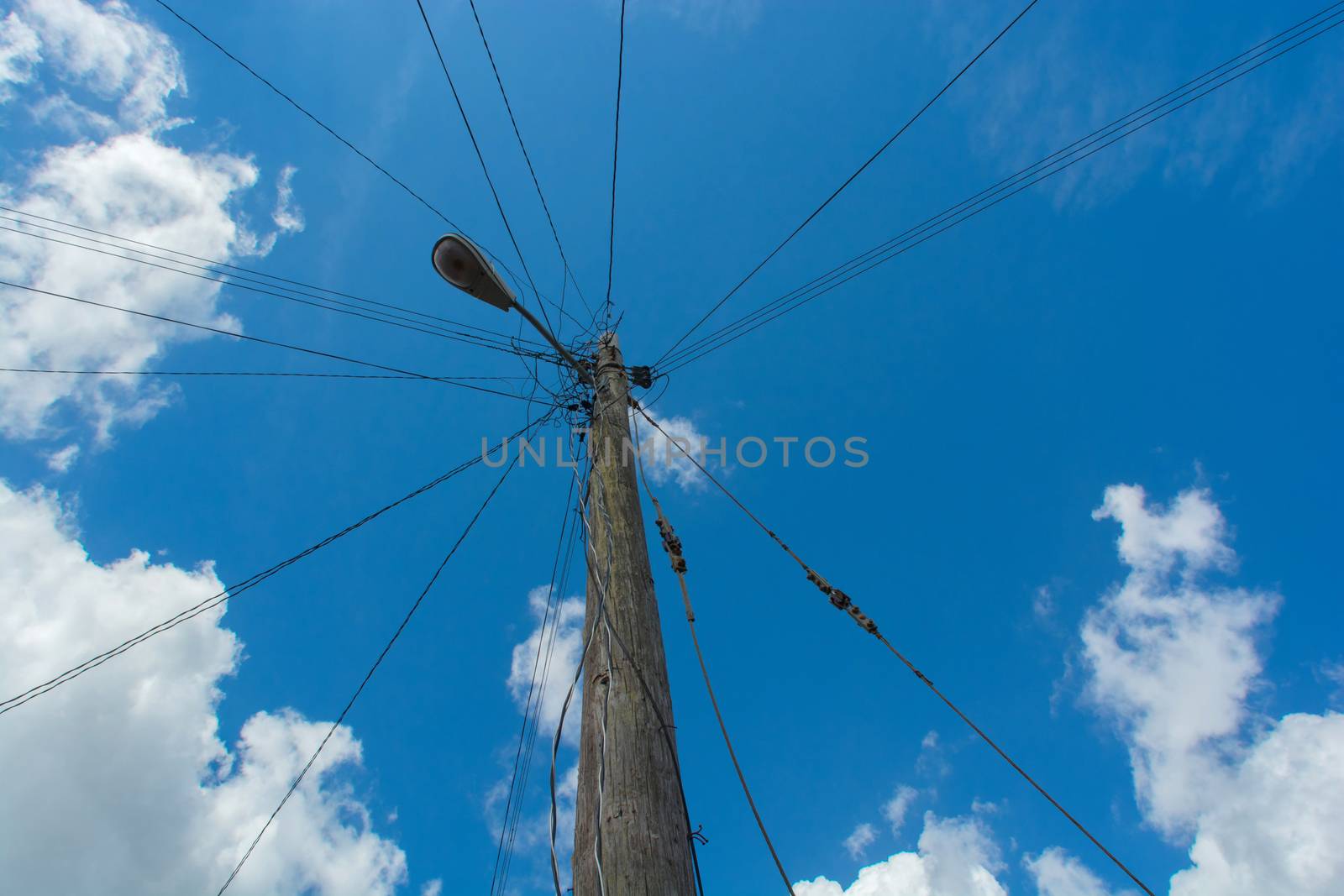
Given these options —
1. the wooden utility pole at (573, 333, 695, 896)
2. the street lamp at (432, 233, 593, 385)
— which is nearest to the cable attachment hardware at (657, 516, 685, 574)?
the wooden utility pole at (573, 333, 695, 896)

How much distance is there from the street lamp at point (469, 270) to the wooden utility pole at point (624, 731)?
3.89ft

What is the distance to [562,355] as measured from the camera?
3811 mm

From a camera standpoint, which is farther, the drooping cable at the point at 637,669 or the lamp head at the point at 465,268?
the lamp head at the point at 465,268

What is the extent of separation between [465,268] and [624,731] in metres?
2.40

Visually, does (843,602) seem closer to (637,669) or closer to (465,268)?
(637,669)

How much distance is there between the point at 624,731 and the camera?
6.39ft

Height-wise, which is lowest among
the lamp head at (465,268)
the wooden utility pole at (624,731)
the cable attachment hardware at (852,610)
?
the wooden utility pole at (624,731)

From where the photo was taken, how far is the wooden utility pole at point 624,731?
1665 mm

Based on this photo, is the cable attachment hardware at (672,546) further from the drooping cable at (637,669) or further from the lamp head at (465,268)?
the lamp head at (465,268)

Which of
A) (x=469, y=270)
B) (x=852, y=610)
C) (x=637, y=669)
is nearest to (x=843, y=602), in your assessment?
(x=852, y=610)

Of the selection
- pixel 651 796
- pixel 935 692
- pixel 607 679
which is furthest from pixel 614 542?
pixel 935 692

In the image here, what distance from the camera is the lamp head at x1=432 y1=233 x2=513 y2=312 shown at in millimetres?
3006

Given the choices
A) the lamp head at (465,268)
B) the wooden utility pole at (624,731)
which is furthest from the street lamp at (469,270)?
the wooden utility pole at (624,731)

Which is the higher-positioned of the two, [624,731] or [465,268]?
[465,268]
